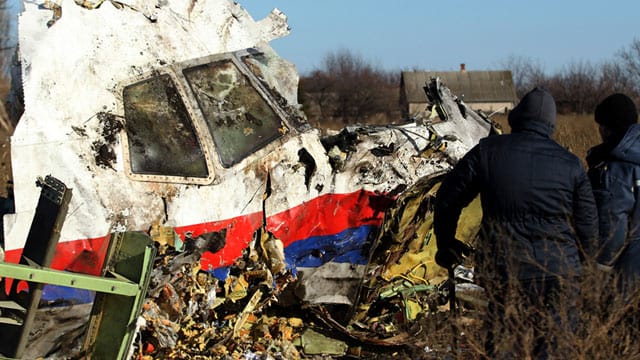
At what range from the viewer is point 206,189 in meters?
5.21

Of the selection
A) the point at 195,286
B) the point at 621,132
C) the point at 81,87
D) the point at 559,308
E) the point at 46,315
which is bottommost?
the point at 46,315

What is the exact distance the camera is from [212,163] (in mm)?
5297

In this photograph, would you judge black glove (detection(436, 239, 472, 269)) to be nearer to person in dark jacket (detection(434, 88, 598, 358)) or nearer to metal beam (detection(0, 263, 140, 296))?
person in dark jacket (detection(434, 88, 598, 358))

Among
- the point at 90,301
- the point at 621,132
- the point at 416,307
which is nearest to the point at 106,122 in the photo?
the point at 90,301

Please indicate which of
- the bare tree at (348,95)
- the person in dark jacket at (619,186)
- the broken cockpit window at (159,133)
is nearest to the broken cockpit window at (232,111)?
the broken cockpit window at (159,133)

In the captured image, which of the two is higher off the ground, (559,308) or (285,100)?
(285,100)

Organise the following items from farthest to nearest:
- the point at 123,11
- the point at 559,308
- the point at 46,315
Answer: the point at 123,11, the point at 46,315, the point at 559,308

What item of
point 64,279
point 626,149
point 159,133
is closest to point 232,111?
point 159,133

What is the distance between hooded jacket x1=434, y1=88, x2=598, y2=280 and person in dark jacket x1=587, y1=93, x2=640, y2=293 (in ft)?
1.12

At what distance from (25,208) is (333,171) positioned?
210 cm

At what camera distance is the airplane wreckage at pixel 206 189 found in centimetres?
486

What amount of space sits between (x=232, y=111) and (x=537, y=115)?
266cm

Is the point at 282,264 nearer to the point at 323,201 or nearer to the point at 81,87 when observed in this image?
the point at 323,201

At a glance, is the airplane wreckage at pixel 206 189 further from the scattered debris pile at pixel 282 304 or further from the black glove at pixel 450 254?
the black glove at pixel 450 254
